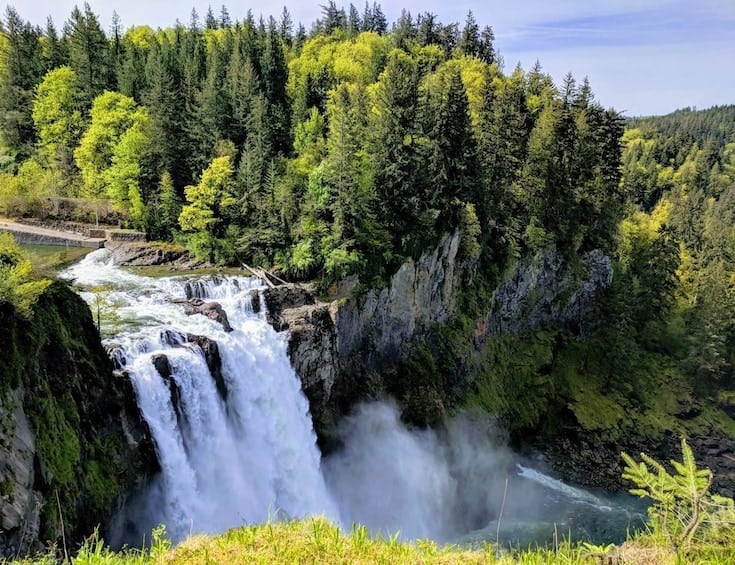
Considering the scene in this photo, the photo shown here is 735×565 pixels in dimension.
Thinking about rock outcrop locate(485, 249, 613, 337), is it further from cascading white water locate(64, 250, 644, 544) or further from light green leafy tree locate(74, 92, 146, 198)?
light green leafy tree locate(74, 92, 146, 198)

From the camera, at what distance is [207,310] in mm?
25516

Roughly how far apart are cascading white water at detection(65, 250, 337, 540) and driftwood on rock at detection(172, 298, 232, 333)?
0.34m

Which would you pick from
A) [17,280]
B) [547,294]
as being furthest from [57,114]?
[547,294]

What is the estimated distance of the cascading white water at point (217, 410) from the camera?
788 inches

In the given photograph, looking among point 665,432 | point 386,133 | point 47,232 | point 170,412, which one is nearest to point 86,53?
point 47,232

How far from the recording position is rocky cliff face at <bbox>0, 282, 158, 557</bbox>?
1291cm

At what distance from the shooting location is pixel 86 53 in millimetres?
48625

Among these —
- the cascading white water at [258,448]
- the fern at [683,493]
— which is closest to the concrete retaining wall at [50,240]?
the cascading white water at [258,448]

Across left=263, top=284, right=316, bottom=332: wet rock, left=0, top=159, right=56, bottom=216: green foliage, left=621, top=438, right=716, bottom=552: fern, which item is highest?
left=0, top=159, right=56, bottom=216: green foliage

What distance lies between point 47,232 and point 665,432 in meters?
48.3

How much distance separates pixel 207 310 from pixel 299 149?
2110 centimetres

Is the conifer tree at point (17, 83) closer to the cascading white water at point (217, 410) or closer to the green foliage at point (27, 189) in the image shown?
the green foliage at point (27, 189)

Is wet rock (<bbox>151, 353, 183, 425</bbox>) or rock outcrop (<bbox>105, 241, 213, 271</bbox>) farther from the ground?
rock outcrop (<bbox>105, 241, 213, 271</bbox>)

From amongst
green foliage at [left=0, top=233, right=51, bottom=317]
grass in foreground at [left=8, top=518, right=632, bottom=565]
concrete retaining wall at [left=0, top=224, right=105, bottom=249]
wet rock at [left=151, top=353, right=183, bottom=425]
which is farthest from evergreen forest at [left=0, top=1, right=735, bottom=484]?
grass in foreground at [left=8, top=518, right=632, bottom=565]
